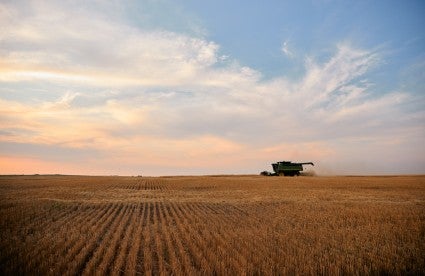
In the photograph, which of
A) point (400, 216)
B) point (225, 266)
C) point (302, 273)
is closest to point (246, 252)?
point (225, 266)

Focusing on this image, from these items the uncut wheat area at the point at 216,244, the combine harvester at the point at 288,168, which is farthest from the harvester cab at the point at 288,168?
the uncut wheat area at the point at 216,244

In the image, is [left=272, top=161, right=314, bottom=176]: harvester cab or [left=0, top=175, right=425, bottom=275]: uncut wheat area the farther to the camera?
[left=272, top=161, right=314, bottom=176]: harvester cab

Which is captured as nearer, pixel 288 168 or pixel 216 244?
pixel 216 244

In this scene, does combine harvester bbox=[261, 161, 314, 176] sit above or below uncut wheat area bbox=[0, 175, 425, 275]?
above

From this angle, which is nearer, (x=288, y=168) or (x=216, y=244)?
(x=216, y=244)

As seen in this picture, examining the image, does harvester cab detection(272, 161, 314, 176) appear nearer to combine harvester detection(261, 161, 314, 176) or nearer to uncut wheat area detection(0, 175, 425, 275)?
combine harvester detection(261, 161, 314, 176)

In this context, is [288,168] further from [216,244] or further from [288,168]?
[216,244]

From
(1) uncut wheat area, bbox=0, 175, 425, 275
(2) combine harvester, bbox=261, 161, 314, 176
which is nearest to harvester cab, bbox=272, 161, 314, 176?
(2) combine harvester, bbox=261, 161, 314, 176

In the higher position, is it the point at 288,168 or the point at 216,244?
the point at 288,168

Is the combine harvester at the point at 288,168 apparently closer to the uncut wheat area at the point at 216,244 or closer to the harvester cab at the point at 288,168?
the harvester cab at the point at 288,168

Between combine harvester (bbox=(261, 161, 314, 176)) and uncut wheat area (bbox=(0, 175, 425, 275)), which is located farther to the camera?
combine harvester (bbox=(261, 161, 314, 176))

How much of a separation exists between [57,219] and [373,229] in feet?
45.0

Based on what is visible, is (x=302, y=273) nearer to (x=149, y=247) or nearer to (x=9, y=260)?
(x=149, y=247)

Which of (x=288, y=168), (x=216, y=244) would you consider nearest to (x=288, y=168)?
(x=288, y=168)
